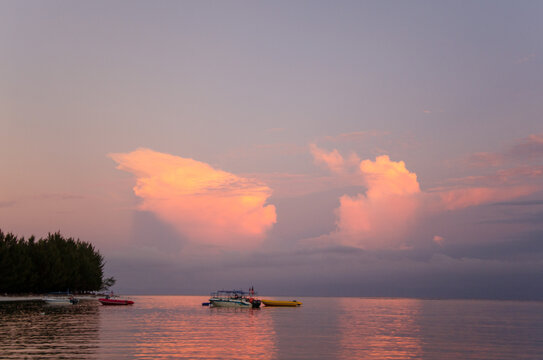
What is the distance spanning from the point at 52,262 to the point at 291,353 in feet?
448

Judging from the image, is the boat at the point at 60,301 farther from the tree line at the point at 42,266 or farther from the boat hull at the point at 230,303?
the boat hull at the point at 230,303

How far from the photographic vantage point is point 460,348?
63.2 meters

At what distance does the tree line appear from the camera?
146 metres

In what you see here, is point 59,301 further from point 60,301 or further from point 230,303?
point 230,303

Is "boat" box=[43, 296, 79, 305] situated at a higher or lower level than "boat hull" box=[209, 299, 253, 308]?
higher

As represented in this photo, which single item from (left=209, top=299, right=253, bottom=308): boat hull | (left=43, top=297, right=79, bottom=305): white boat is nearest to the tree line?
(left=43, top=297, right=79, bottom=305): white boat

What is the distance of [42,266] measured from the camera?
167000mm

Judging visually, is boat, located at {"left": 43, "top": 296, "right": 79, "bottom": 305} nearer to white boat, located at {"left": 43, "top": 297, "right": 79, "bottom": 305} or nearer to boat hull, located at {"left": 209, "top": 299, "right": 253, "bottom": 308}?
white boat, located at {"left": 43, "top": 297, "right": 79, "bottom": 305}

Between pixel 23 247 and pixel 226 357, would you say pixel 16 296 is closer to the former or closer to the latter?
pixel 23 247

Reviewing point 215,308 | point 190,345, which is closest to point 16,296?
point 215,308

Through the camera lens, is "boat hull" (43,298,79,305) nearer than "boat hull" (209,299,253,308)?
Yes

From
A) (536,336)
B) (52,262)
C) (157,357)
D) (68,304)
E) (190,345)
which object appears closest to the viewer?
→ (157,357)

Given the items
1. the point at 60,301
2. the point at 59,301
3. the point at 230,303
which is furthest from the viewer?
the point at 230,303

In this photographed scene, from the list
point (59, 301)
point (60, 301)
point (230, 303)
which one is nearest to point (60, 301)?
point (60, 301)
